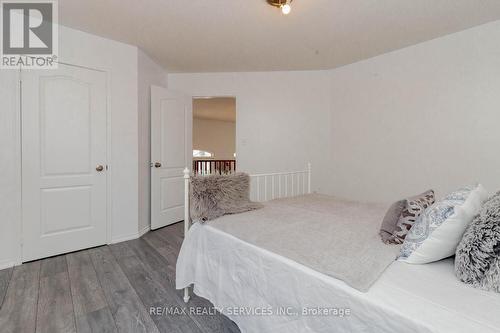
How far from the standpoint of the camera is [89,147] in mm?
2693

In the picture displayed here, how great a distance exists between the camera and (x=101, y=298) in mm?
1764

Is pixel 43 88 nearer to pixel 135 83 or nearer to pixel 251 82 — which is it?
pixel 135 83

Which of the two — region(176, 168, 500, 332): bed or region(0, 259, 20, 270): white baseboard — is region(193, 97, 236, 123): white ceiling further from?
region(176, 168, 500, 332): bed

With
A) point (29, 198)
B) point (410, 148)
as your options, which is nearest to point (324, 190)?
point (410, 148)

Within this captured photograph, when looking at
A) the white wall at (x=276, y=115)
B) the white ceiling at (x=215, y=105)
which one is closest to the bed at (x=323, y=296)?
the white wall at (x=276, y=115)

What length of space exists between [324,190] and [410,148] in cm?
132

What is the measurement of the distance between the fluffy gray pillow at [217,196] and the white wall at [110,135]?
1.65 meters

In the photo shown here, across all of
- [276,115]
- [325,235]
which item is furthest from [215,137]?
[325,235]

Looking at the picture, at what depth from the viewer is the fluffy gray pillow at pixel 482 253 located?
846 millimetres

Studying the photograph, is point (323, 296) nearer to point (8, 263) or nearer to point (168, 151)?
point (8, 263)

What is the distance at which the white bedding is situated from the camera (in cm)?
76

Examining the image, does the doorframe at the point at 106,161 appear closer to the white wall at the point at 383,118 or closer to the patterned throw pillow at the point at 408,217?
the white wall at the point at 383,118

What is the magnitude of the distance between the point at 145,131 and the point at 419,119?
3.40m

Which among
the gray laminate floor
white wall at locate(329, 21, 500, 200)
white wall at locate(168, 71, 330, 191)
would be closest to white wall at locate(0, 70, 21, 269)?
the gray laminate floor
